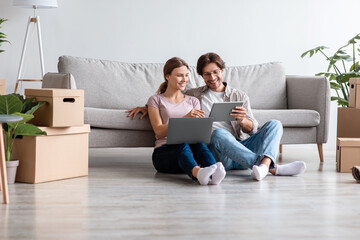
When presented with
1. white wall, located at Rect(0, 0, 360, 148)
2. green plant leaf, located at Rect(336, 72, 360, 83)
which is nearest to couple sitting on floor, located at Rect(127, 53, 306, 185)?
green plant leaf, located at Rect(336, 72, 360, 83)

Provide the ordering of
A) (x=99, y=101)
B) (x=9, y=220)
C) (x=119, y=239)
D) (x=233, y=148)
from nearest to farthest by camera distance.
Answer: (x=119, y=239) < (x=9, y=220) < (x=233, y=148) < (x=99, y=101)

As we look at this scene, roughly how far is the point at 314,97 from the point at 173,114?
140 cm

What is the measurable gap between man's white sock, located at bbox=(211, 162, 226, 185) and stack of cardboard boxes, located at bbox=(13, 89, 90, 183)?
88cm

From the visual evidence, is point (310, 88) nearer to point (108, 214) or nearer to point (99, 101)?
point (99, 101)

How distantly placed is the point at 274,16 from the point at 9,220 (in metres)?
4.10

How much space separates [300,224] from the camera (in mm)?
2338

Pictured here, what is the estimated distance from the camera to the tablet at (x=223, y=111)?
11.2 feet

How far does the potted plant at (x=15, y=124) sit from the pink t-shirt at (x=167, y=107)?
2.66ft

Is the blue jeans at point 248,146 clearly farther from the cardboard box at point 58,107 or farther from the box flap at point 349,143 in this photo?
the cardboard box at point 58,107

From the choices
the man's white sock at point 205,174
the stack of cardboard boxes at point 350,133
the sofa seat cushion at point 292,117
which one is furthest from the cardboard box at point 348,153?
the man's white sock at point 205,174

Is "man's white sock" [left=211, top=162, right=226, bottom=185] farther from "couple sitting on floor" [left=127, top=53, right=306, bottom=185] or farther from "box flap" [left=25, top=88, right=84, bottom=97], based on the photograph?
"box flap" [left=25, top=88, right=84, bottom=97]

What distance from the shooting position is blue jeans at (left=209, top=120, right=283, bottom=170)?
343 centimetres

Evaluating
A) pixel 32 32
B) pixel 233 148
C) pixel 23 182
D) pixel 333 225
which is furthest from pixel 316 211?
pixel 32 32

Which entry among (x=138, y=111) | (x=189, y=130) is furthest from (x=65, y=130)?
(x=189, y=130)
